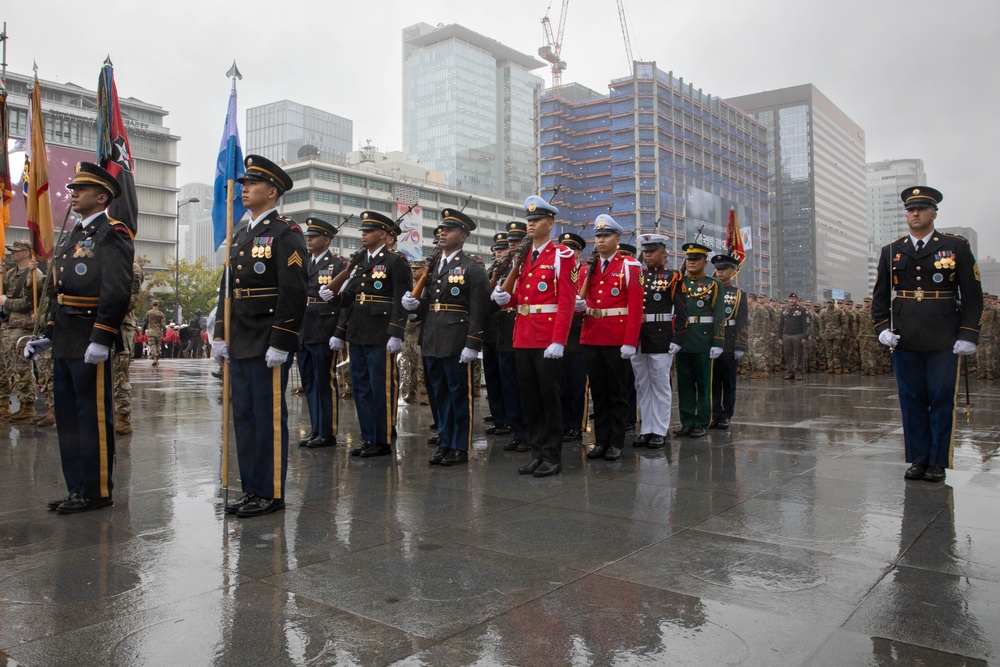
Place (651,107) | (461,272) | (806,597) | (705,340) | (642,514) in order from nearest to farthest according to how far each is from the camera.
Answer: (806,597)
(642,514)
(461,272)
(705,340)
(651,107)

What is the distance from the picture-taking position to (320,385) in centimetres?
773

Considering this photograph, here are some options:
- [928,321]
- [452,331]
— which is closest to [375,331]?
[452,331]

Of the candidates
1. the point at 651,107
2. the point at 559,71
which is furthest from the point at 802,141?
the point at 651,107

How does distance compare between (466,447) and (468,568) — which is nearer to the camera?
(468,568)

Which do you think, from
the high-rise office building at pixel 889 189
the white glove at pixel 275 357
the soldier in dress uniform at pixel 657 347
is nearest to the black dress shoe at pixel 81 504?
the white glove at pixel 275 357

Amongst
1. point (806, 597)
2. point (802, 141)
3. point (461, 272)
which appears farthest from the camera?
point (802, 141)

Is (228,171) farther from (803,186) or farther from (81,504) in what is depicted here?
(803,186)

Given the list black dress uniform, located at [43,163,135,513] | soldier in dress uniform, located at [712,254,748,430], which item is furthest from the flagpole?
soldier in dress uniform, located at [712,254,748,430]

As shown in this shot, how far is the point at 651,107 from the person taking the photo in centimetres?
9281

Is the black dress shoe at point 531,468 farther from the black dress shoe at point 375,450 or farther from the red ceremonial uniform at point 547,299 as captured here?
the black dress shoe at point 375,450

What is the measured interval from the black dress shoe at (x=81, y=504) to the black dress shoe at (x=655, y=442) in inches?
183

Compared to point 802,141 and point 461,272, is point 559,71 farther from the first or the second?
point 461,272

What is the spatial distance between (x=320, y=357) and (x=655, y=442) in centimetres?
337

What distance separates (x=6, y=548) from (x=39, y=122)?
6.47 meters
